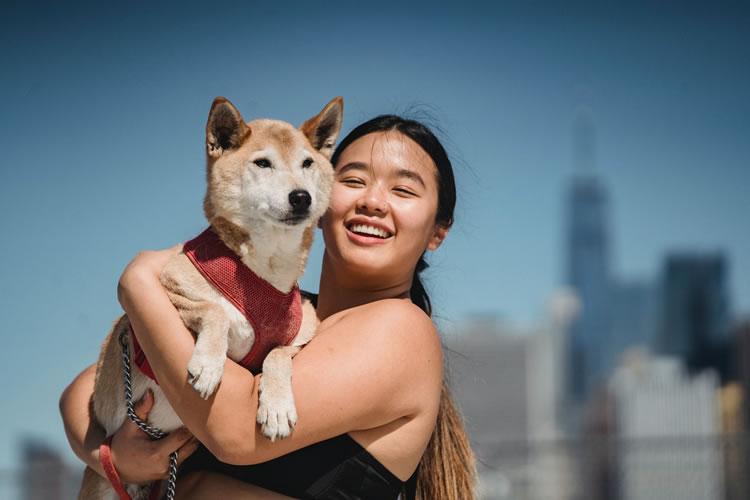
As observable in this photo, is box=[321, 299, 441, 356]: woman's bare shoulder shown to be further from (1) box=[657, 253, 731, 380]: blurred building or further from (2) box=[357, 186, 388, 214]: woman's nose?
(1) box=[657, 253, 731, 380]: blurred building

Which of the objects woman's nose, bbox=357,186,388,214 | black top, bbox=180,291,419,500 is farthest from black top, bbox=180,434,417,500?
woman's nose, bbox=357,186,388,214

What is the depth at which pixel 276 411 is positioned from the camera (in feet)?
9.61

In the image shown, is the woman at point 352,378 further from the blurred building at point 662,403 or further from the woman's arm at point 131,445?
the blurred building at point 662,403

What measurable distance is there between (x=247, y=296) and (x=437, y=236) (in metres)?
1.22

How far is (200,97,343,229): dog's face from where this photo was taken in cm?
336

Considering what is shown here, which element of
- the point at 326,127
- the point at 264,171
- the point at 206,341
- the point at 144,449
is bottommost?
the point at 144,449

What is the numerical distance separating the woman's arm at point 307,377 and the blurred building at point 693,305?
17070 centimetres

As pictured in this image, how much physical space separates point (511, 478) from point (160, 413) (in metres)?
37.2

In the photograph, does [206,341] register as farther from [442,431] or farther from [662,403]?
[662,403]

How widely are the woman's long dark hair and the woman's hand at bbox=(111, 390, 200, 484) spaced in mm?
1135

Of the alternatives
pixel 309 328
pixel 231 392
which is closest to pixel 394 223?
pixel 309 328

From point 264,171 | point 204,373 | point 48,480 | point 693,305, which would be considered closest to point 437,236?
point 264,171

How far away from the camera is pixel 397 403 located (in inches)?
127

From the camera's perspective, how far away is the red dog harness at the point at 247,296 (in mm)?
3240
